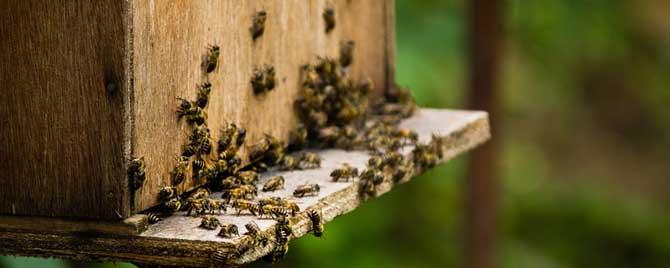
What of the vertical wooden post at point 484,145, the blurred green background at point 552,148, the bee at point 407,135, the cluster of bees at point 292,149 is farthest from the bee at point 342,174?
the vertical wooden post at point 484,145

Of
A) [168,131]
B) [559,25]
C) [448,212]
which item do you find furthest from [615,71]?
[168,131]

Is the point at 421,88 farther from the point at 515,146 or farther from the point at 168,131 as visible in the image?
the point at 515,146

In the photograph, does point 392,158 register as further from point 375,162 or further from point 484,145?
point 484,145

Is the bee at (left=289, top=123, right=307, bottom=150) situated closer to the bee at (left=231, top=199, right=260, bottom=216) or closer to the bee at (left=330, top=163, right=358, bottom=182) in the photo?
the bee at (left=330, top=163, right=358, bottom=182)

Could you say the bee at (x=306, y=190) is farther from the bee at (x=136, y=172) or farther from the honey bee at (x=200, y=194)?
the bee at (x=136, y=172)

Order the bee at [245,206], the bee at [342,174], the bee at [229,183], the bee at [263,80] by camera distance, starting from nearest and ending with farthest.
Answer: the bee at [245,206] < the bee at [229,183] < the bee at [342,174] < the bee at [263,80]

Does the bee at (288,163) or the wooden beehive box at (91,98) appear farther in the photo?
the bee at (288,163)
